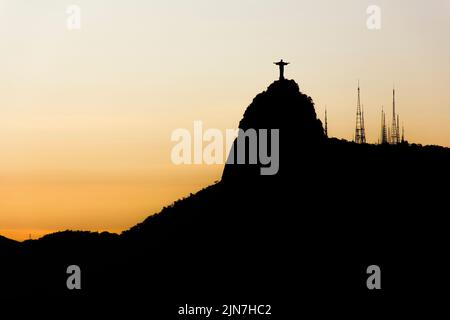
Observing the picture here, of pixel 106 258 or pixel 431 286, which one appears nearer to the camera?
pixel 431 286

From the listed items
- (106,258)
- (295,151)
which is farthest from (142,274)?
(295,151)

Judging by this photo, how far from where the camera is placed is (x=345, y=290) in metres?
140

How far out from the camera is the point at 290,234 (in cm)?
15500

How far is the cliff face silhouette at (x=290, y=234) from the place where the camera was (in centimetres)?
14338

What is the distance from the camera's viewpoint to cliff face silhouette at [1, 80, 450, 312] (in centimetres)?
14338

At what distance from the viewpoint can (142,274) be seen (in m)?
158
